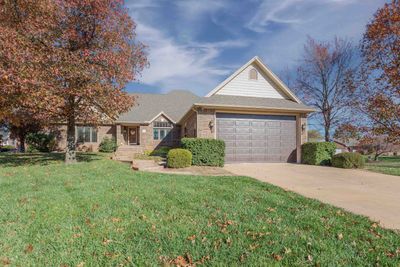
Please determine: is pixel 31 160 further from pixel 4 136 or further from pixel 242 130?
pixel 4 136

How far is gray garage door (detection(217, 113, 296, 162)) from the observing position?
1351 centimetres

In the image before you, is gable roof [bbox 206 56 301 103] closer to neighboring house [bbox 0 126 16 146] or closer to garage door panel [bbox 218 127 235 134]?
garage door panel [bbox 218 127 235 134]

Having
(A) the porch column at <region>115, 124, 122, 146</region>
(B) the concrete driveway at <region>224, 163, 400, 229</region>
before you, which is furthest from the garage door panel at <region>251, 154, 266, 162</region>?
(A) the porch column at <region>115, 124, 122, 146</region>

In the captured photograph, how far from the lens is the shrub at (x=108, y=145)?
2220 centimetres

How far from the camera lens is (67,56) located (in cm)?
1038

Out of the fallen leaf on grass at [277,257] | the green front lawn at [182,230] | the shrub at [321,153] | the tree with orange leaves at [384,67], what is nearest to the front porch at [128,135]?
the shrub at [321,153]

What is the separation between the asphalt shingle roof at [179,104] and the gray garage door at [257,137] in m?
0.76

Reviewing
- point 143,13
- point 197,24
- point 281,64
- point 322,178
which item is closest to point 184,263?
point 322,178

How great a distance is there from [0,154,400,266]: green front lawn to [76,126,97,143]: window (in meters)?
18.4

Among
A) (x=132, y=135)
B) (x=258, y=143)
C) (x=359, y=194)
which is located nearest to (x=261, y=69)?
(x=258, y=143)

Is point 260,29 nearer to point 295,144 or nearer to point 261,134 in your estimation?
point 261,134

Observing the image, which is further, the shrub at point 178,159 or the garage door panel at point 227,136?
the garage door panel at point 227,136

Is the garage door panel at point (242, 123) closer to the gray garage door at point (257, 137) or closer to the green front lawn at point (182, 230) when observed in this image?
the gray garage door at point (257, 137)

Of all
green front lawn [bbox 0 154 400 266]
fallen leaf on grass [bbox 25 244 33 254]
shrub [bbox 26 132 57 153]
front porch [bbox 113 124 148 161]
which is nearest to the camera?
green front lawn [bbox 0 154 400 266]
